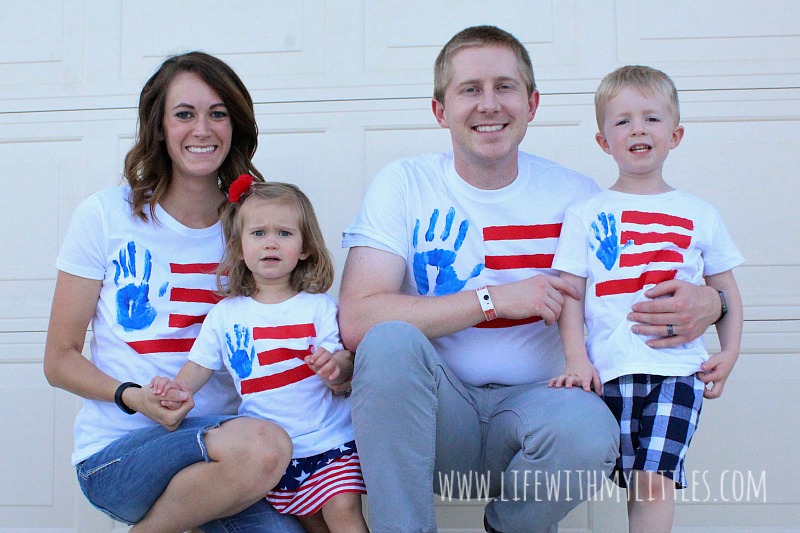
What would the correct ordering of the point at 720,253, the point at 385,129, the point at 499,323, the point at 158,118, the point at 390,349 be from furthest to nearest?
the point at 385,129
the point at 158,118
the point at 499,323
the point at 720,253
the point at 390,349

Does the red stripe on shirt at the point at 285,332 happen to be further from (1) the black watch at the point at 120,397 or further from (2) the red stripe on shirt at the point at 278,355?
(1) the black watch at the point at 120,397

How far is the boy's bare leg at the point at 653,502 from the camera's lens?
1692 mm

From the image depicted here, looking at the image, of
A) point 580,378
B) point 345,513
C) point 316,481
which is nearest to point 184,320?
point 316,481

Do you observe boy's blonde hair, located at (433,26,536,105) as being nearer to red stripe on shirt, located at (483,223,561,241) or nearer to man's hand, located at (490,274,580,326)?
red stripe on shirt, located at (483,223,561,241)

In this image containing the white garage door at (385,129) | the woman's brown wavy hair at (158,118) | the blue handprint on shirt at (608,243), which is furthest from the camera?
the white garage door at (385,129)

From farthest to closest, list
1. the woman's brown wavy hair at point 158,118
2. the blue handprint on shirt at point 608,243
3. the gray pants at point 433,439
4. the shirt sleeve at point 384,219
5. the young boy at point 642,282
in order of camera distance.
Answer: the woman's brown wavy hair at point 158,118 → the shirt sleeve at point 384,219 → the blue handprint on shirt at point 608,243 → the young boy at point 642,282 → the gray pants at point 433,439

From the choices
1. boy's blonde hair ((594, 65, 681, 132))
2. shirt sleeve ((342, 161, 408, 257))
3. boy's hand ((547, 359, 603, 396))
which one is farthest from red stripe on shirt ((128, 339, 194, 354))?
boy's blonde hair ((594, 65, 681, 132))

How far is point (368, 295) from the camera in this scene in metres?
1.87

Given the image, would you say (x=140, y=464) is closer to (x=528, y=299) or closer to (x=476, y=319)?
(x=476, y=319)

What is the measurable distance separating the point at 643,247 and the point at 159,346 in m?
1.20

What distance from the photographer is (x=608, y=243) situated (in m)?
1.82

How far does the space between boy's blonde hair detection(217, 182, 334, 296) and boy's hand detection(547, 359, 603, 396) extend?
623 millimetres

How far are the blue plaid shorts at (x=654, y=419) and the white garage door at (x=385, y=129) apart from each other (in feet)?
3.07

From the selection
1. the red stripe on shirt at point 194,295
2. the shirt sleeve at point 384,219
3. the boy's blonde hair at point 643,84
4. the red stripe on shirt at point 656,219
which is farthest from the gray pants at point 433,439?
the boy's blonde hair at point 643,84
